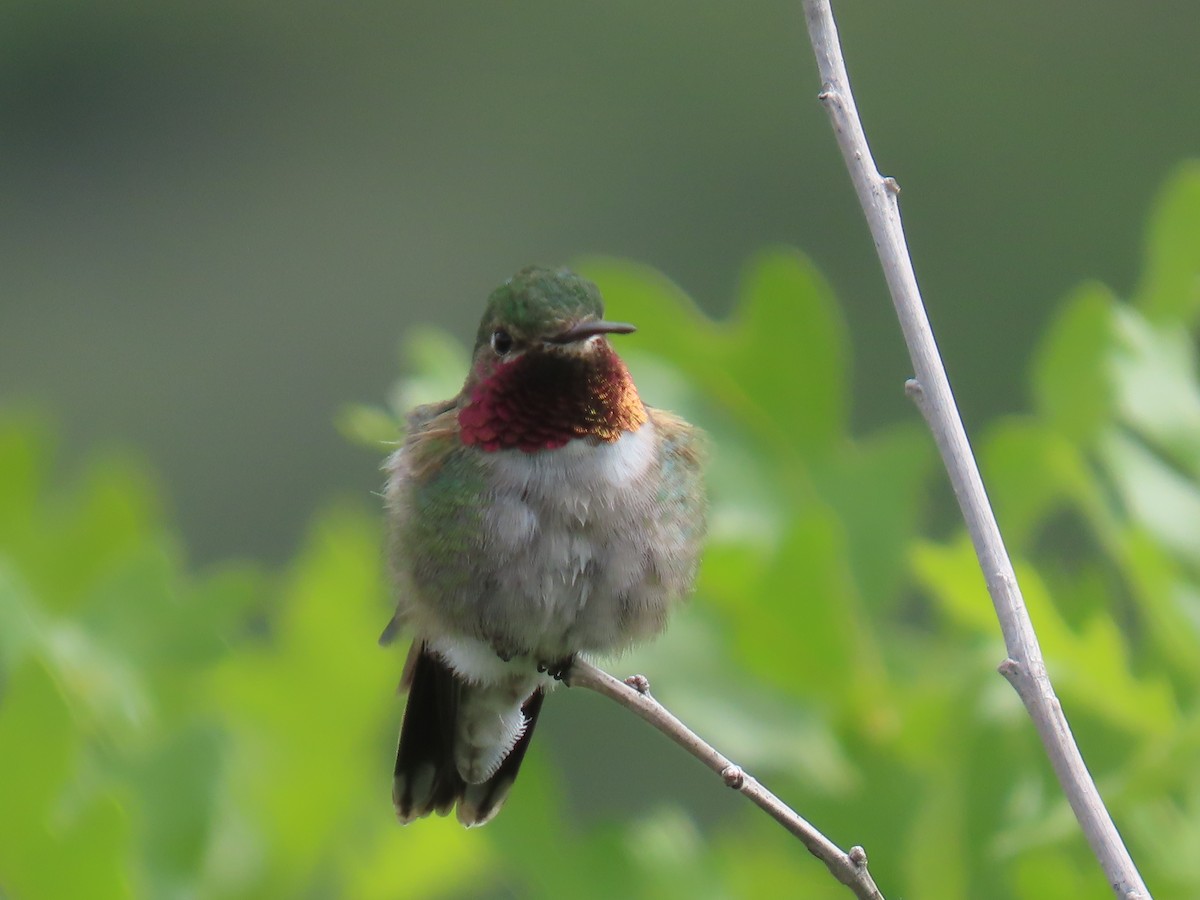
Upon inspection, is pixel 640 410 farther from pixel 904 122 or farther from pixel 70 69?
pixel 70 69

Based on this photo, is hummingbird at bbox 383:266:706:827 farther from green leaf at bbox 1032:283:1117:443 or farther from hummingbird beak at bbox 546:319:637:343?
green leaf at bbox 1032:283:1117:443

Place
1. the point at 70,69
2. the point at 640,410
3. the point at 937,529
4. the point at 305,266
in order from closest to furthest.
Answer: the point at 640,410 < the point at 937,529 < the point at 305,266 < the point at 70,69

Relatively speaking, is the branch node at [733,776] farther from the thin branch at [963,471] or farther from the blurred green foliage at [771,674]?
the blurred green foliage at [771,674]

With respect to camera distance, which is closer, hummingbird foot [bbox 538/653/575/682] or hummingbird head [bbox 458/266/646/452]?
hummingbird head [bbox 458/266/646/452]

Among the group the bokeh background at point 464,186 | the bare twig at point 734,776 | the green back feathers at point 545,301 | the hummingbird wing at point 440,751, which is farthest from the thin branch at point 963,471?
the bokeh background at point 464,186

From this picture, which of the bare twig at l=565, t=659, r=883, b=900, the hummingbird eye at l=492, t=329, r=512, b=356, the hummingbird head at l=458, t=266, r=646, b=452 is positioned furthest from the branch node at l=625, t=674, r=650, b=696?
the hummingbird eye at l=492, t=329, r=512, b=356

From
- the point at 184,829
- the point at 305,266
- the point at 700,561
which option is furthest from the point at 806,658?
the point at 305,266
